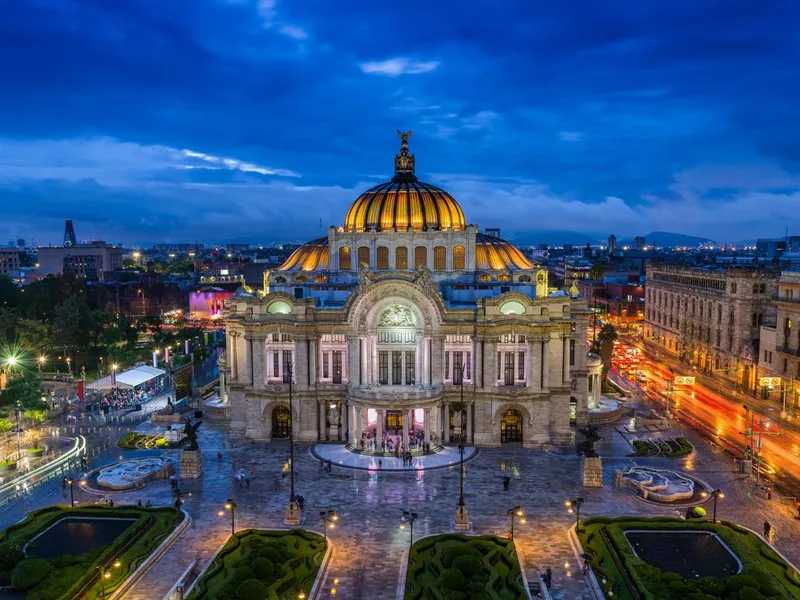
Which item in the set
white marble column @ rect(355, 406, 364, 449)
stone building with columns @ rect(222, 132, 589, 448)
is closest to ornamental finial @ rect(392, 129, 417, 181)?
stone building with columns @ rect(222, 132, 589, 448)

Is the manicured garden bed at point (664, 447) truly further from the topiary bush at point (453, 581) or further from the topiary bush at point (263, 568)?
the topiary bush at point (263, 568)

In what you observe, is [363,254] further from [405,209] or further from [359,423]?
[359,423]

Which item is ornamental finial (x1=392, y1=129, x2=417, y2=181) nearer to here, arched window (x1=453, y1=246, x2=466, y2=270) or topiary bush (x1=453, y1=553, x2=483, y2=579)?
arched window (x1=453, y1=246, x2=466, y2=270)

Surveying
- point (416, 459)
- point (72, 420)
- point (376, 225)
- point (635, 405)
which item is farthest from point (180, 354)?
point (635, 405)

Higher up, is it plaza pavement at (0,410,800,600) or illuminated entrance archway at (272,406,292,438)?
illuminated entrance archway at (272,406,292,438)

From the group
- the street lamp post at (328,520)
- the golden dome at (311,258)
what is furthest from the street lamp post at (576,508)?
the golden dome at (311,258)

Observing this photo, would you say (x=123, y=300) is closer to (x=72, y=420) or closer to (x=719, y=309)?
(x=72, y=420)

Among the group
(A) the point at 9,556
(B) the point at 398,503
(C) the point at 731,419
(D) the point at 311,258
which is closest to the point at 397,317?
(B) the point at 398,503
